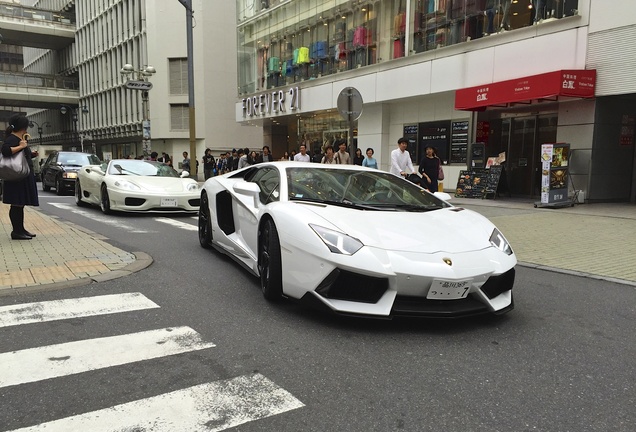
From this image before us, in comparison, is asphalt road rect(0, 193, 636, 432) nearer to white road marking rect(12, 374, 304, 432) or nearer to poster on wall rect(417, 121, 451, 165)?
white road marking rect(12, 374, 304, 432)

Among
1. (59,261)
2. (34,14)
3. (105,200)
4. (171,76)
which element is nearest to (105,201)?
(105,200)

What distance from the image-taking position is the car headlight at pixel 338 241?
3.59 m

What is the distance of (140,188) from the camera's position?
1020 centimetres

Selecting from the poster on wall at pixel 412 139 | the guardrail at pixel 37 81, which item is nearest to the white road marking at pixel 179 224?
the poster on wall at pixel 412 139

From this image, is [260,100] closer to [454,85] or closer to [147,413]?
[454,85]

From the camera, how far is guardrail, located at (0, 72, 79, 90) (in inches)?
1879

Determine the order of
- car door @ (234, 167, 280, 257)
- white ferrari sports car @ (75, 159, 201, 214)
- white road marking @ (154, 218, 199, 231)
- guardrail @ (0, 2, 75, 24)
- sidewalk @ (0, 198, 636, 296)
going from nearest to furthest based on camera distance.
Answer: car door @ (234, 167, 280, 257) → sidewalk @ (0, 198, 636, 296) → white road marking @ (154, 218, 199, 231) → white ferrari sports car @ (75, 159, 201, 214) → guardrail @ (0, 2, 75, 24)

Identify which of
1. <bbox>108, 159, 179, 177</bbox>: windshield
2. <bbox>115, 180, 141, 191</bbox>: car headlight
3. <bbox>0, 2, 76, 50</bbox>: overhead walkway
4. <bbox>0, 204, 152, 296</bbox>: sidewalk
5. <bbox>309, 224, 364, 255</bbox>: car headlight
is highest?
<bbox>0, 2, 76, 50</bbox>: overhead walkway

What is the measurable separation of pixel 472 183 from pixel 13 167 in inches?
518

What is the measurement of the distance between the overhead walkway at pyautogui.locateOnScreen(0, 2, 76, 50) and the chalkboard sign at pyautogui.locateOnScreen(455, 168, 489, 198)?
48057 mm

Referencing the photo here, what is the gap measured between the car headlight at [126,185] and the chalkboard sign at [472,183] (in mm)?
10411

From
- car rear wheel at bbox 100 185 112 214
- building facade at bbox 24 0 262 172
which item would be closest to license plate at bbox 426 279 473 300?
car rear wheel at bbox 100 185 112 214

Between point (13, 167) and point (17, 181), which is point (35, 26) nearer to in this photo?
point (17, 181)

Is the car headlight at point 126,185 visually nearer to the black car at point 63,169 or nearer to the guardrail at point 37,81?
the black car at point 63,169
